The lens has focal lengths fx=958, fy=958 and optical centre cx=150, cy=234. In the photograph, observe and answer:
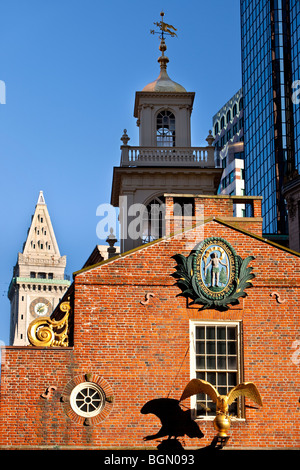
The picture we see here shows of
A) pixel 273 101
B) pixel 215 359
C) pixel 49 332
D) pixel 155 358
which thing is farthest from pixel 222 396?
pixel 273 101

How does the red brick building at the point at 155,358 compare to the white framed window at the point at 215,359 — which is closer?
the red brick building at the point at 155,358

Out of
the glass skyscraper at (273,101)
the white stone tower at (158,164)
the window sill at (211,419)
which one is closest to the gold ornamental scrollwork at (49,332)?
the window sill at (211,419)

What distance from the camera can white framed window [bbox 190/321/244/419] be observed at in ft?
105

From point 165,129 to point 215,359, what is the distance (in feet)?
76.5

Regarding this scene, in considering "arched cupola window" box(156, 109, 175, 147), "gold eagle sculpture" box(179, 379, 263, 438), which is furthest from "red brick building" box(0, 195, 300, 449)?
"arched cupola window" box(156, 109, 175, 147)

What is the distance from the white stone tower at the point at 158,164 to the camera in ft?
164

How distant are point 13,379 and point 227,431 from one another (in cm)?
717

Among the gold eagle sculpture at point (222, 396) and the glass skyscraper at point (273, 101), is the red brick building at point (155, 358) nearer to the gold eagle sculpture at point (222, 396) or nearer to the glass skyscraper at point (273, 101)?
the gold eagle sculpture at point (222, 396)

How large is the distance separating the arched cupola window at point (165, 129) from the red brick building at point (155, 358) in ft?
65.5

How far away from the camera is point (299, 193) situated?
55375 mm

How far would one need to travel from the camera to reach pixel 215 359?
1266 inches

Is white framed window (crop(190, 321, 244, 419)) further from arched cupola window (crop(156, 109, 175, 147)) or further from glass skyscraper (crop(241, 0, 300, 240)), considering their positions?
glass skyscraper (crop(241, 0, 300, 240))

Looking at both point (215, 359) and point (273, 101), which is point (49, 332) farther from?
point (273, 101)
